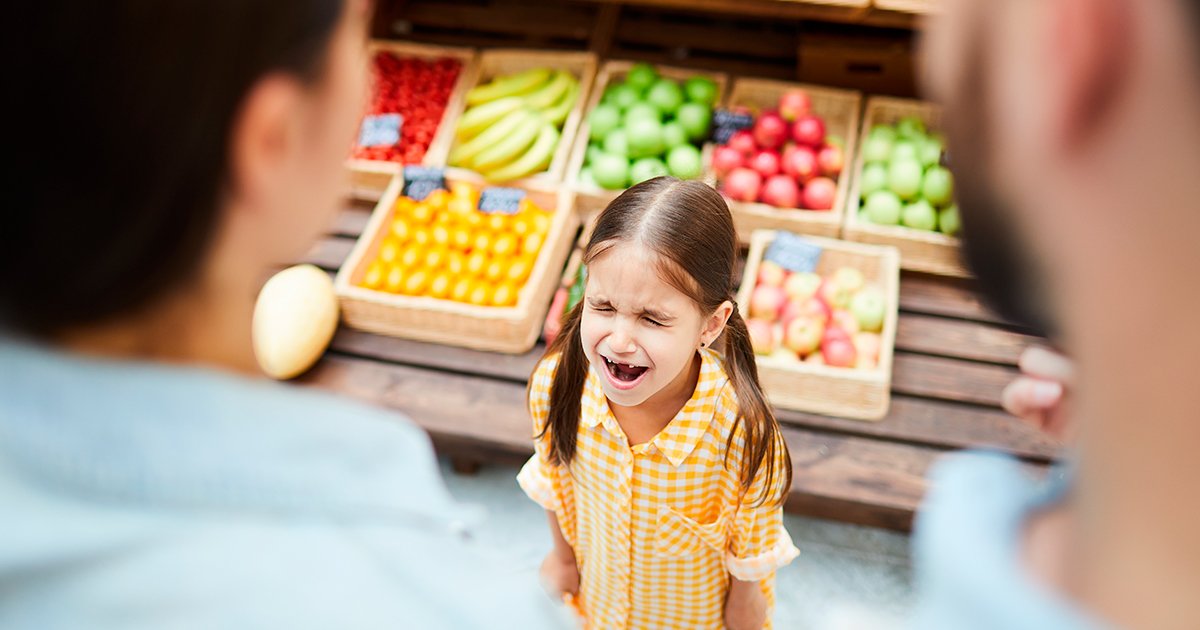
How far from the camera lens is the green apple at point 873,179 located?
2797mm

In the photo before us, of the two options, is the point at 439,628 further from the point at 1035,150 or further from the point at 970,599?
the point at 1035,150

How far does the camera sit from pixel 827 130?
9.98 ft

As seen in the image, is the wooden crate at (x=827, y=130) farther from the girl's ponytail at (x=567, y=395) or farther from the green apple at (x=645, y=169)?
the girl's ponytail at (x=567, y=395)

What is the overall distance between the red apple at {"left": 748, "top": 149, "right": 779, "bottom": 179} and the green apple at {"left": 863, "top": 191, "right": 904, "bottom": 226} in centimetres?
32

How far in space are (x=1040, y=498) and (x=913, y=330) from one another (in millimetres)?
2248

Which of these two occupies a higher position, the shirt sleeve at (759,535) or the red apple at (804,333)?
the red apple at (804,333)

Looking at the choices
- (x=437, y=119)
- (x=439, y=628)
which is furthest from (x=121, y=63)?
(x=437, y=119)

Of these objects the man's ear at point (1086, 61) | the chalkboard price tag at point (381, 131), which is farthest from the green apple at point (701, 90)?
the man's ear at point (1086, 61)

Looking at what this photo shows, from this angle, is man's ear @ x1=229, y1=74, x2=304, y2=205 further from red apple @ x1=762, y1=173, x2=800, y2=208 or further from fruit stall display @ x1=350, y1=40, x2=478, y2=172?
fruit stall display @ x1=350, y1=40, x2=478, y2=172

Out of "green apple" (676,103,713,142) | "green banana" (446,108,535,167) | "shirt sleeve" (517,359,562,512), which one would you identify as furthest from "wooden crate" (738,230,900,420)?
"green banana" (446,108,535,167)

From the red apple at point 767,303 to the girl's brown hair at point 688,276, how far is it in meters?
0.89

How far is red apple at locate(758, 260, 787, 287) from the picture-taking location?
261 cm

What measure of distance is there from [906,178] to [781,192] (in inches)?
15.2

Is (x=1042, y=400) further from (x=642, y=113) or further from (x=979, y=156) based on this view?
(x=642, y=113)
